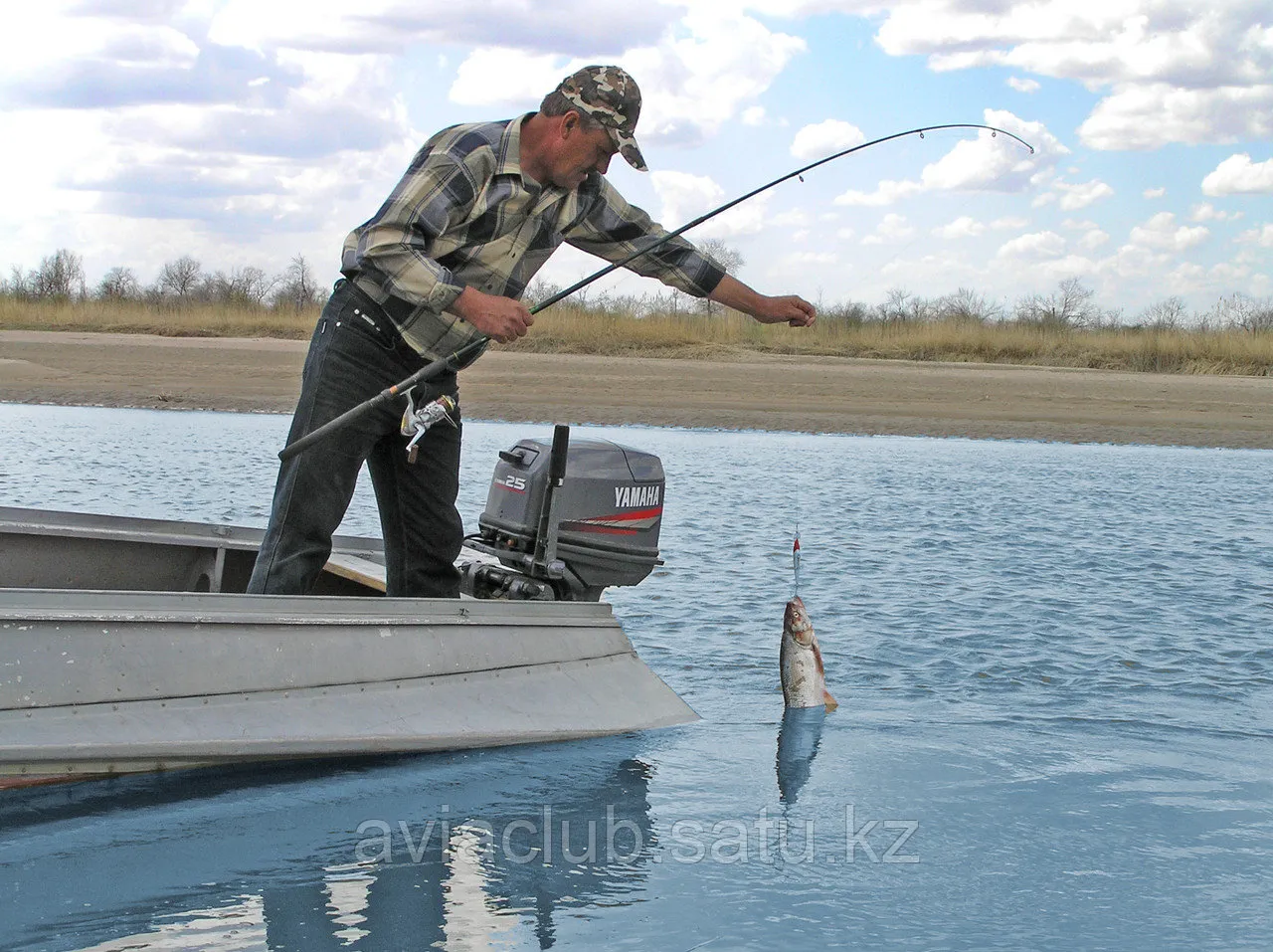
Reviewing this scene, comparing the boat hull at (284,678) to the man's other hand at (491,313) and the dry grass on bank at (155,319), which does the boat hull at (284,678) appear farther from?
the dry grass on bank at (155,319)

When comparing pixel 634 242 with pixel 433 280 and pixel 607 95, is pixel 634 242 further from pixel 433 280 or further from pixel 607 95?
pixel 433 280

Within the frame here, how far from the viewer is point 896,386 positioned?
19500 millimetres

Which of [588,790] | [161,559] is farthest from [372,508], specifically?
[588,790]

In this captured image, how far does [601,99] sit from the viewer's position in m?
3.68

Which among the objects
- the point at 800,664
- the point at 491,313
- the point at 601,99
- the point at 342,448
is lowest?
the point at 800,664

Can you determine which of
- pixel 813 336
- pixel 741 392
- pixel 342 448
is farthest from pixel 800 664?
pixel 813 336

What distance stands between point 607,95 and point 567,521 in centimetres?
138

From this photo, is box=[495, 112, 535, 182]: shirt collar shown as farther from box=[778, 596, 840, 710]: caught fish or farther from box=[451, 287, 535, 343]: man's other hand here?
box=[778, 596, 840, 710]: caught fish

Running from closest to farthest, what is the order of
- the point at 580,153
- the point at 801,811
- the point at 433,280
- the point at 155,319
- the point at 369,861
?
the point at 369,861, the point at 433,280, the point at 580,153, the point at 801,811, the point at 155,319

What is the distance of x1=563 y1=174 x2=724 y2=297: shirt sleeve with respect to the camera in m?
4.20

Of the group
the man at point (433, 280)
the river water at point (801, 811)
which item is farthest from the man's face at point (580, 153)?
the river water at point (801, 811)

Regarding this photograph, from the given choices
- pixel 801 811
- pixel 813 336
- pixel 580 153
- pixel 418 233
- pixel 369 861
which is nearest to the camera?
pixel 369 861

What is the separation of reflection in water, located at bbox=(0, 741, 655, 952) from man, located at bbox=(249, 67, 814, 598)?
0.67 metres

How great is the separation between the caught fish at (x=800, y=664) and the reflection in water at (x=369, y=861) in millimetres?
868
